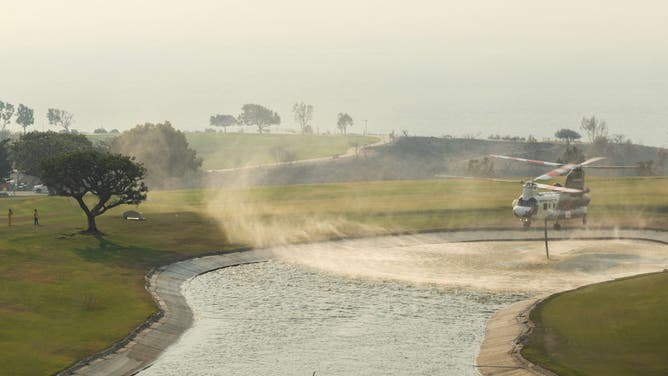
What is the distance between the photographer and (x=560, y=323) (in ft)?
216

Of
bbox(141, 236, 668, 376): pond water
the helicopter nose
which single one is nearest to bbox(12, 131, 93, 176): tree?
bbox(141, 236, 668, 376): pond water

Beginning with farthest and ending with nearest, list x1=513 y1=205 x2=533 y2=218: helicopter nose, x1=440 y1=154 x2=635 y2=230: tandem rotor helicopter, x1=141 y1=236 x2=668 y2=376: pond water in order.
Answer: x1=513 y1=205 x2=533 y2=218: helicopter nose → x1=440 y1=154 x2=635 y2=230: tandem rotor helicopter → x1=141 y1=236 x2=668 y2=376: pond water

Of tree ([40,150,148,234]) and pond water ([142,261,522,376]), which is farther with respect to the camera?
tree ([40,150,148,234])

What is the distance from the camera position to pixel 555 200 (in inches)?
4368

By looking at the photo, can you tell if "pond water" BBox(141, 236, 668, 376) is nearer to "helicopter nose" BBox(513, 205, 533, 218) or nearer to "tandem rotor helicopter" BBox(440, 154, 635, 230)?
"tandem rotor helicopter" BBox(440, 154, 635, 230)

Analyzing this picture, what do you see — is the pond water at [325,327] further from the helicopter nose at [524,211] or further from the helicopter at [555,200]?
the helicopter at [555,200]

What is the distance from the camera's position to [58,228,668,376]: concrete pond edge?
5747 cm

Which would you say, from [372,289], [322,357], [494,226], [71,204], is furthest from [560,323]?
[71,204]

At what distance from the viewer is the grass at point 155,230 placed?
65.7 metres

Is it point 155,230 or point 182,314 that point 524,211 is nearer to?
point 155,230

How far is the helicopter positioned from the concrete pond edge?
16.3 ft

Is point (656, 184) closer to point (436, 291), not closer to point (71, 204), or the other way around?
point (436, 291)

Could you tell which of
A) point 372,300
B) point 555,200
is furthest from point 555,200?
point 372,300

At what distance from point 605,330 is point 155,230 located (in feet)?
221
